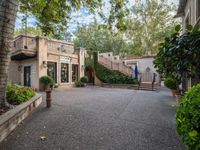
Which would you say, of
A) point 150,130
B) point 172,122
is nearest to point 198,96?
point 150,130

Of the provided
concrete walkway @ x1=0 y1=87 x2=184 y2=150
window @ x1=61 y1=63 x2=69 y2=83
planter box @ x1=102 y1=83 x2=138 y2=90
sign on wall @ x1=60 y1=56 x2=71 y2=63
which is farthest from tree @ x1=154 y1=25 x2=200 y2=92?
window @ x1=61 y1=63 x2=69 y2=83

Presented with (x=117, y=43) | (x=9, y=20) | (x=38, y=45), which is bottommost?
(x=9, y=20)

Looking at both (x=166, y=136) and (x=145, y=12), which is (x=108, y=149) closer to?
(x=166, y=136)

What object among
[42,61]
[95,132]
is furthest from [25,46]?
[95,132]

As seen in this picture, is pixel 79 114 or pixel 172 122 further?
pixel 79 114

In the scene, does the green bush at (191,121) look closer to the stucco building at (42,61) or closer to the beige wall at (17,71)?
the stucco building at (42,61)

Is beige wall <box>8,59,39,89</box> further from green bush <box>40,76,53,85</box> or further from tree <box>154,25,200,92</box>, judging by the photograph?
tree <box>154,25,200,92</box>

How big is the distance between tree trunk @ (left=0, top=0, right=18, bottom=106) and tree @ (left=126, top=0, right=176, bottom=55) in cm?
1884

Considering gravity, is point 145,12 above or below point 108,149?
above

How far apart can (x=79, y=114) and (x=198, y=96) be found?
4418 millimetres

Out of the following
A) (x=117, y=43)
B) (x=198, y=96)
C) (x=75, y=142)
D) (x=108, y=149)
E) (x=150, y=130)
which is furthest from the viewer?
(x=117, y=43)

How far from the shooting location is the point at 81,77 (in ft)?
60.6

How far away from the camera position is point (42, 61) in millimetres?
13992

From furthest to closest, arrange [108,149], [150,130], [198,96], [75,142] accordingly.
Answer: [150,130]
[75,142]
[108,149]
[198,96]
